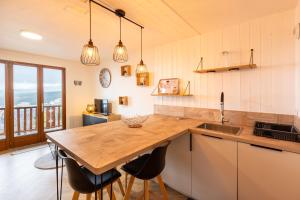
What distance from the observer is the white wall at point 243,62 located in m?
1.80

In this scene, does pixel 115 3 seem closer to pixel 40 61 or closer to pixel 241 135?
pixel 241 135

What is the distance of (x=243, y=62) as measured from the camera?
2076 mm

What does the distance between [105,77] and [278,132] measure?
12.9 feet

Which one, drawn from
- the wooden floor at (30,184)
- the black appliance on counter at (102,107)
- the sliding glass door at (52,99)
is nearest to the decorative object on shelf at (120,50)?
the wooden floor at (30,184)

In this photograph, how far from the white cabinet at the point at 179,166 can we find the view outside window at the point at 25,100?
12.2ft

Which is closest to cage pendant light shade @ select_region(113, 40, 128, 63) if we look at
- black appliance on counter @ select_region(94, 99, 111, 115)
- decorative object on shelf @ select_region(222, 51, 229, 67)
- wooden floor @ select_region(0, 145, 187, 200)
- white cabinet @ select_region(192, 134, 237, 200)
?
white cabinet @ select_region(192, 134, 237, 200)

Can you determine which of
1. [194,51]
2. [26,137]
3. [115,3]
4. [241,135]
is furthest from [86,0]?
[26,137]

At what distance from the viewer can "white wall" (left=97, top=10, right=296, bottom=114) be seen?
1.80 meters

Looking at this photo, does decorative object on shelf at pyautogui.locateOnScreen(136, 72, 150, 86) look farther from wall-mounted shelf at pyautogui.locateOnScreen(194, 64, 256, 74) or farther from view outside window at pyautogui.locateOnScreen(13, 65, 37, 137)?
view outside window at pyautogui.locateOnScreen(13, 65, 37, 137)

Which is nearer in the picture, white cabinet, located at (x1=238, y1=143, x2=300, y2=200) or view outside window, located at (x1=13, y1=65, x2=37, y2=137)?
white cabinet, located at (x1=238, y1=143, x2=300, y2=200)

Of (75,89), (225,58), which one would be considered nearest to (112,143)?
(225,58)

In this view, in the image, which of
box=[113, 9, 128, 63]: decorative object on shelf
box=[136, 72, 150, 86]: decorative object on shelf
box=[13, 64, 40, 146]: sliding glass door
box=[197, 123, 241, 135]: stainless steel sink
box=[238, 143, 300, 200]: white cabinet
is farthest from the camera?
box=[13, 64, 40, 146]: sliding glass door

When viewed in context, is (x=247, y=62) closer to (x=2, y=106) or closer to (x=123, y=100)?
(x=123, y=100)

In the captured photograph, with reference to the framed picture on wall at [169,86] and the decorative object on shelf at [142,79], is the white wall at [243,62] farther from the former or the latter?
the decorative object on shelf at [142,79]
